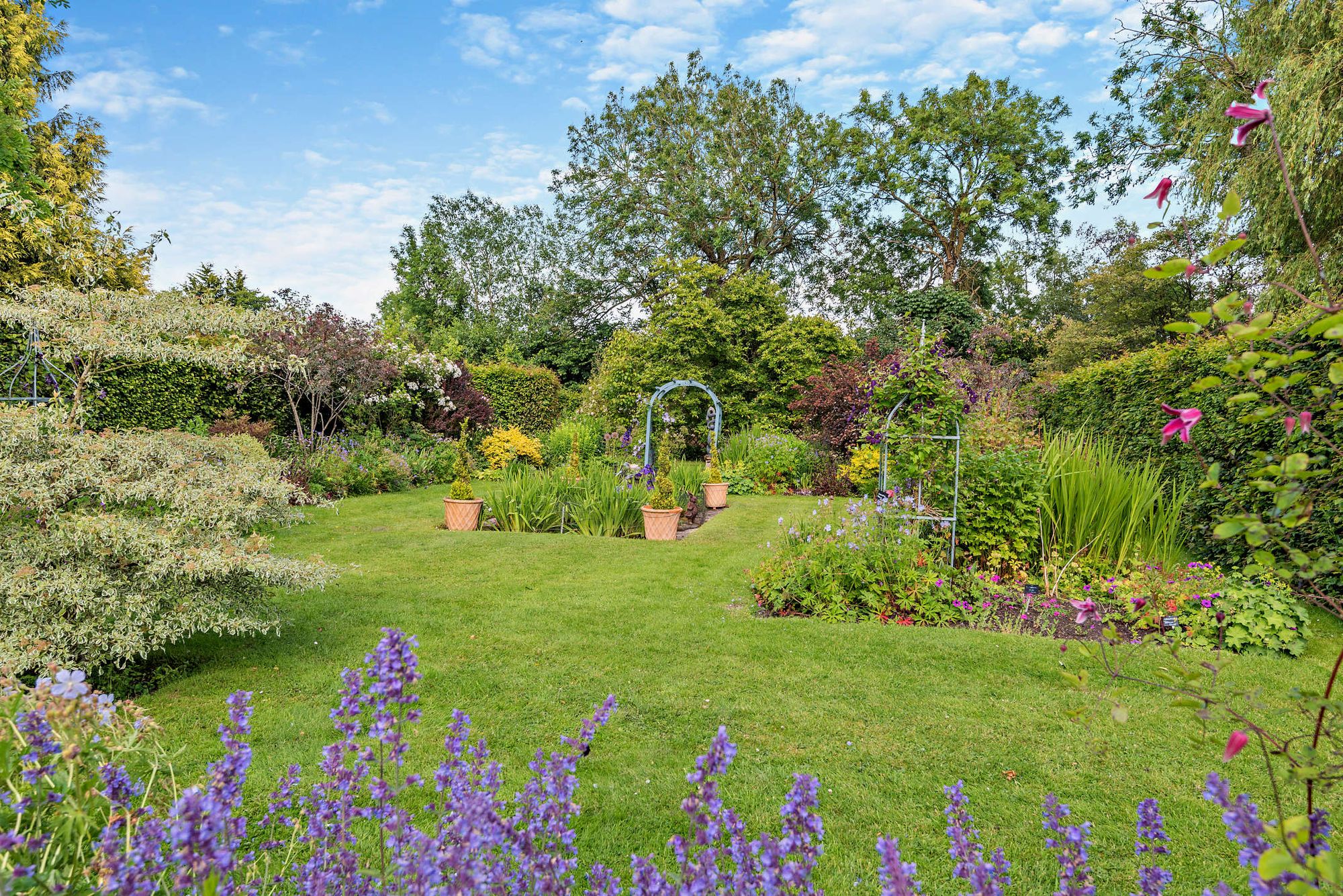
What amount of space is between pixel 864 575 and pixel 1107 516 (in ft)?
7.33

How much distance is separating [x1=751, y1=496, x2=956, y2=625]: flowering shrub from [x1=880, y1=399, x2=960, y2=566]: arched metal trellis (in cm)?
11

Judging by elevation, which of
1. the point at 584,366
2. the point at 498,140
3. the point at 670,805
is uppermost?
the point at 498,140

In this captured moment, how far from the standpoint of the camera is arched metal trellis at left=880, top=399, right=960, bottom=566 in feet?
18.1

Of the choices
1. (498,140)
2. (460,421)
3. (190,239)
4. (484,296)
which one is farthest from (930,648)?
(484,296)

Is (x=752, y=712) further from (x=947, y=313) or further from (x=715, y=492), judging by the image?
(x=947, y=313)

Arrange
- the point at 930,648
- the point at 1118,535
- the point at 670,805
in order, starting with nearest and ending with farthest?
the point at 670,805, the point at 930,648, the point at 1118,535

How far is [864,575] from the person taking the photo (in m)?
5.08

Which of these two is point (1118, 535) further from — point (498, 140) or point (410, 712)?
point (498, 140)

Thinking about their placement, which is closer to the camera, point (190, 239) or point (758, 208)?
point (190, 239)

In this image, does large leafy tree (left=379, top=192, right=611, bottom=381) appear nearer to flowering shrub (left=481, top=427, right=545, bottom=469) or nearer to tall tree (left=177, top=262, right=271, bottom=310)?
tall tree (left=177, top=262, right=271, bottom=310)

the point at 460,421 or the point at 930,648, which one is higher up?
the point at 460,421

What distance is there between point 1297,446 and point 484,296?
2930 cm

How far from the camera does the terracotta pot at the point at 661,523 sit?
793cm

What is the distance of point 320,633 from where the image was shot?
4.48 meters
